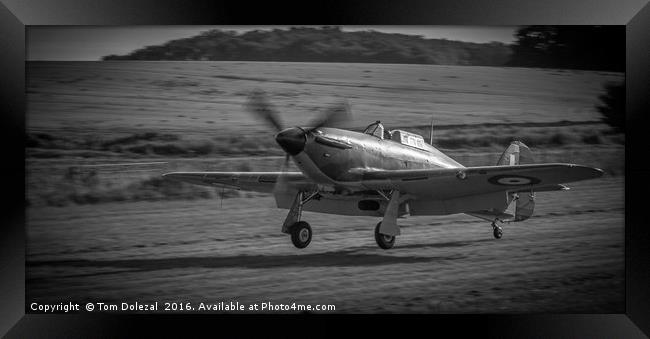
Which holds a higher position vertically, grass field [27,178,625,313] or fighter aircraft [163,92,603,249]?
fighter aircraft [163,92,603,249]

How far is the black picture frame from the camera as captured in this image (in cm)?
845

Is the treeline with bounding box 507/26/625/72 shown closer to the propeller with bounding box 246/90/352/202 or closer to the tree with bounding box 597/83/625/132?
the tree with bounding box 597/83/625/132

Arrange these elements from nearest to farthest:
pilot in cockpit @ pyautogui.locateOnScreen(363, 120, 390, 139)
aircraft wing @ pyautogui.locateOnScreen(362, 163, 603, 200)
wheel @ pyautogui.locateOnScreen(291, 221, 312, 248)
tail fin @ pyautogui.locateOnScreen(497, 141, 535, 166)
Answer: aircraft wing @ pyautogui.locateOnScreen(362, 163, 603, 200), pilot in cockpit @ pyautogui.locateOnScreen(363, 120, 390, 139), wheel @ pyautogui.locateOnScreen(291, 221, 312, 248), tail fin @ pyautogui.locateOnScreen(497, 141, 535, 166)

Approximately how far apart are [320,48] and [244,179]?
6.56 feet

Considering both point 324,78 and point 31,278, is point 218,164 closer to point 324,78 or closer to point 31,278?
point 324,78

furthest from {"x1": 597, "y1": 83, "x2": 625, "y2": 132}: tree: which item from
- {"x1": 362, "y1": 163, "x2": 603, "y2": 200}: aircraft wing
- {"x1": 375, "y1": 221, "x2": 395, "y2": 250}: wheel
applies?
{"x1": 375, "y1": 221, "x2": 395, "y2": 250}: wheel

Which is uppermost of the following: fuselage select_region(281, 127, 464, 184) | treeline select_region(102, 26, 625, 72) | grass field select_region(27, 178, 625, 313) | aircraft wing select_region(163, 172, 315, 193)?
treeline select_region(102, 26, 625, 72)

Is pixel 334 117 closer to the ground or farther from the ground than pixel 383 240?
farther from the ground

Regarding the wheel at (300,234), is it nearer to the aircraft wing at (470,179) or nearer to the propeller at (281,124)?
the propeller at (281,124)

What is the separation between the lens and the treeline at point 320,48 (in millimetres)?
8977

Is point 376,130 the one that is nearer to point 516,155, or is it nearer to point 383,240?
point 383,240

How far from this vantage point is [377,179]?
9.33 m

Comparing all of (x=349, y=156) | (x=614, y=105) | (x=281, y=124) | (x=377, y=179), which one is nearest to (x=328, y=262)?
(x=377, y=179)

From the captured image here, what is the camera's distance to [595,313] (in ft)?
28.7
